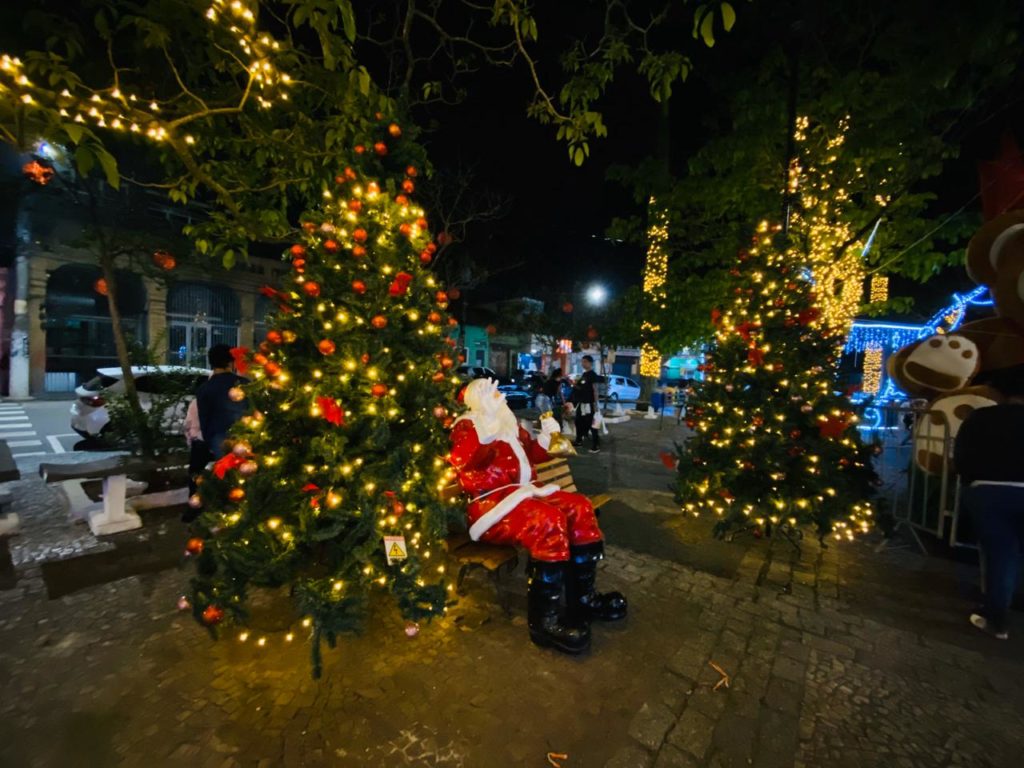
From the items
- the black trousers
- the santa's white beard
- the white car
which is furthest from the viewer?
the black trousers

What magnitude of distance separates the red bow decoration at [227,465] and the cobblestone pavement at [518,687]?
1.13 meters

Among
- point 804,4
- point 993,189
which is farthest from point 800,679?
point 804,4

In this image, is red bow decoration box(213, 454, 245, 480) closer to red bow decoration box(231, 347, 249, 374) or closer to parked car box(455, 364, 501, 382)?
red bow decoration box(231, 347, 249, 374)

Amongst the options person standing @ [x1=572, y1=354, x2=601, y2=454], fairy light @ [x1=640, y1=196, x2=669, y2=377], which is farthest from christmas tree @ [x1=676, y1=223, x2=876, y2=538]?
fairy light @ [x1=640, y1=196, x2=669, y2=377]

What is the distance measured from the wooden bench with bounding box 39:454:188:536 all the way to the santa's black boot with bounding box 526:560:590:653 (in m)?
4.11

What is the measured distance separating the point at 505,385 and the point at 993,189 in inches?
593

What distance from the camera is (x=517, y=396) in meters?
18.0

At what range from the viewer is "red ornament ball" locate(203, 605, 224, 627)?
2641 millimetres

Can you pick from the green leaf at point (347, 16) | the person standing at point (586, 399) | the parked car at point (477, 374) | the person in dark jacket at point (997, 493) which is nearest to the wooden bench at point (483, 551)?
the parked car at point (477, 374)

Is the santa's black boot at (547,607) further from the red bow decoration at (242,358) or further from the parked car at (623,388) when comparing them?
the parked car at (623,388)

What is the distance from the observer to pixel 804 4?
5.32 meters

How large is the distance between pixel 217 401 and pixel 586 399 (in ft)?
21.9

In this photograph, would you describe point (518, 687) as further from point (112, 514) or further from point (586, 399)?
point (586, 399)

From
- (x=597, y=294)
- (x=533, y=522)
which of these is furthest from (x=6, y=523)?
(x=597, y=294)
